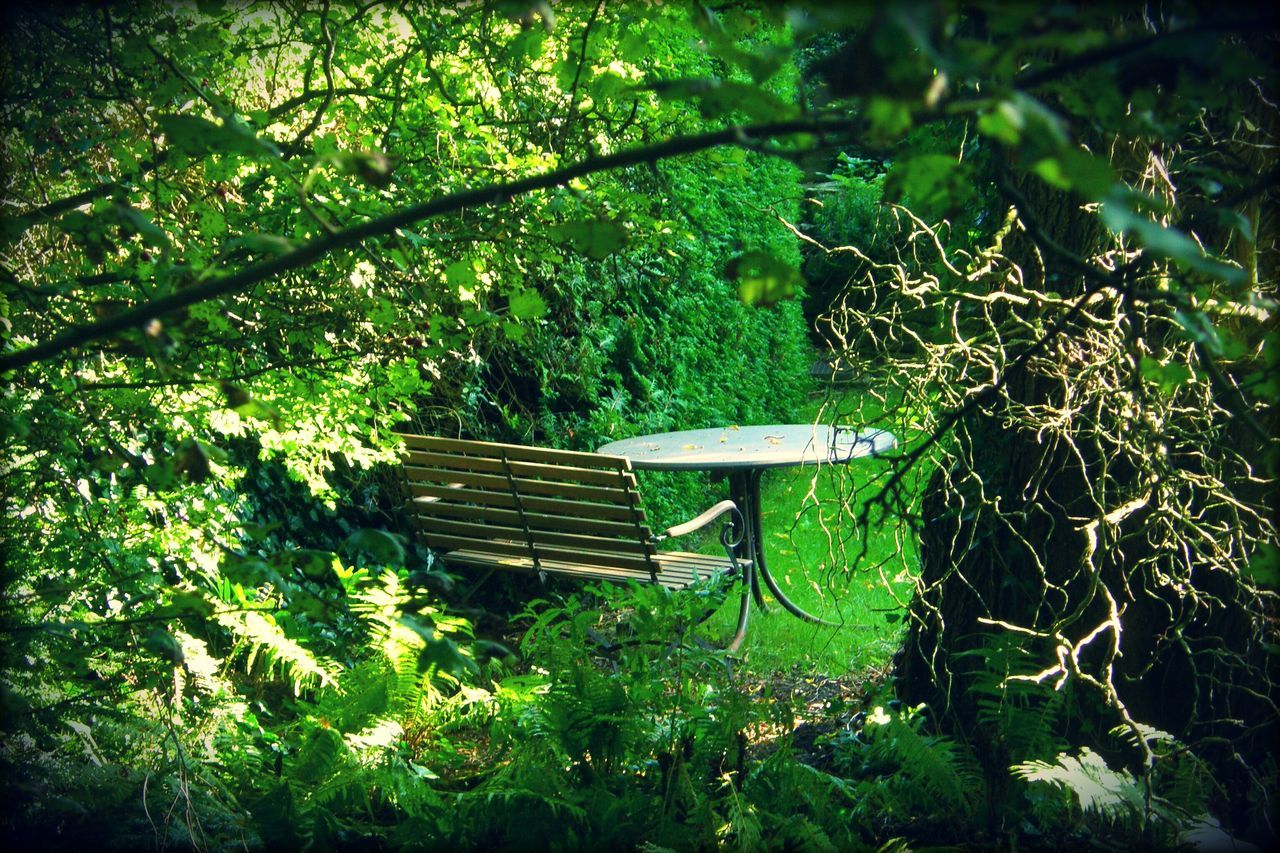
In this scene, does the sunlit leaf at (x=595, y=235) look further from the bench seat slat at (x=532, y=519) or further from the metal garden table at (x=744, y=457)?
the metal garden table at (x=744, y=457)

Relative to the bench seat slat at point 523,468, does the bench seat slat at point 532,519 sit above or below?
below

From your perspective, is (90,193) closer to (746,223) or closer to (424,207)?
(424,207)

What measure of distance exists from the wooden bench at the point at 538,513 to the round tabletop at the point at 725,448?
257mm

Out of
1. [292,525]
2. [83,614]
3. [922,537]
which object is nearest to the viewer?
[83,614]

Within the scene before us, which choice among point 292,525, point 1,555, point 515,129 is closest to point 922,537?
point 515,129

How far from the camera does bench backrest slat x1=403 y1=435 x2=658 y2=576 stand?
4773 mm

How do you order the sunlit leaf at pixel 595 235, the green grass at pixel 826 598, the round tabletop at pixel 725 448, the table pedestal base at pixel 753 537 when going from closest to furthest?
1. the sunlit leaf at pixel 595 235
2. the green grass at pixel 826 598
3. the round tabletop at pixel 725 448
4. the table pedestal base at pixel 753 537

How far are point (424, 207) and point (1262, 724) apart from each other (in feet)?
8.86

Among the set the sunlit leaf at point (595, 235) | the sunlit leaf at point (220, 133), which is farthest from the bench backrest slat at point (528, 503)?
the sunlit leaf at point (220, 133)

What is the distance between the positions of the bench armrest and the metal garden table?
0.32 ft

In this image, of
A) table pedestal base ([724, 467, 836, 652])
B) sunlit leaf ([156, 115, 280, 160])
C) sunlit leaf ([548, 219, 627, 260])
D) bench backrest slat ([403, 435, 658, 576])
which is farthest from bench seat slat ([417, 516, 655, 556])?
sunlit leaf ([156, 115, 280, 160])

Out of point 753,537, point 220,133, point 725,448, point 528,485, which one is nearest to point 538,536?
point 528,485

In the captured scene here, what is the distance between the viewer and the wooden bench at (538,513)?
4785 mm

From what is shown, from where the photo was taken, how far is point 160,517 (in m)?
→ 3.65
